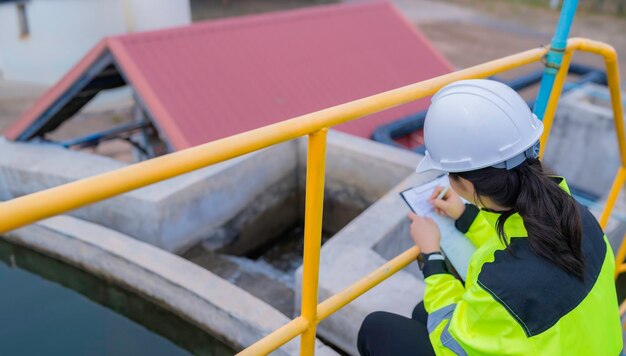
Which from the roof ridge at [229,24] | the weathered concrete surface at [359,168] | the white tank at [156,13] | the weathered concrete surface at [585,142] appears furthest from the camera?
the white tank at [156,13]

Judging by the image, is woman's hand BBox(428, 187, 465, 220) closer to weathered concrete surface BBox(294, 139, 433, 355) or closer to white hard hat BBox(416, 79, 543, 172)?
white hard hat BBox(416, 79, 543, 172)

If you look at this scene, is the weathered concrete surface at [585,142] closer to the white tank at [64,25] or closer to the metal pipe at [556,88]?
the metal pipe at [556,88]

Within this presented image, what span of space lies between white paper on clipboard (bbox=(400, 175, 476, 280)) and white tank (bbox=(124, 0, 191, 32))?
20.3ft

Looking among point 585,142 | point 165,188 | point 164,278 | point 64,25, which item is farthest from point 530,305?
point 64,25

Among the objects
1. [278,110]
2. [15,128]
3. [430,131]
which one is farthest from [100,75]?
[430,131]

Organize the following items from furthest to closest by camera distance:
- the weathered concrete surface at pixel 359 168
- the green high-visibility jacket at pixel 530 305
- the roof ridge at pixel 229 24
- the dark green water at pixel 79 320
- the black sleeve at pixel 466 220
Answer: the roof ridge at pixel 229 24 < the weathered concrete surface at pixel 359 168 < the dark green water at pixel 79 320 < the black sleeve at pixel 466 220 < the green high-visibility jacket at pixel 530 305

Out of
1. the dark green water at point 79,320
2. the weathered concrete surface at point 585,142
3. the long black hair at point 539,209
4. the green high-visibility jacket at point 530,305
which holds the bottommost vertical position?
the weathered concrete surface at point 585,142

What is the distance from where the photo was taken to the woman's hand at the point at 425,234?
5.33ft

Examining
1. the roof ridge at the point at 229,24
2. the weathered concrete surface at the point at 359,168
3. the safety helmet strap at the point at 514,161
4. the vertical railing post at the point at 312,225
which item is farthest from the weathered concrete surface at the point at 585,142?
the vertical railing post at the point at 312,225

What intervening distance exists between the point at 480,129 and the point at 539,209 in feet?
0.76

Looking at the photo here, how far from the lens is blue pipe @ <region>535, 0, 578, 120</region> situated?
6.25 feet

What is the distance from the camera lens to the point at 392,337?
5.34 ft

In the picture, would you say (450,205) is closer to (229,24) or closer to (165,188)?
(165,188)

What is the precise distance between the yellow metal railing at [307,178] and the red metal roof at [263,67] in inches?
94.6
